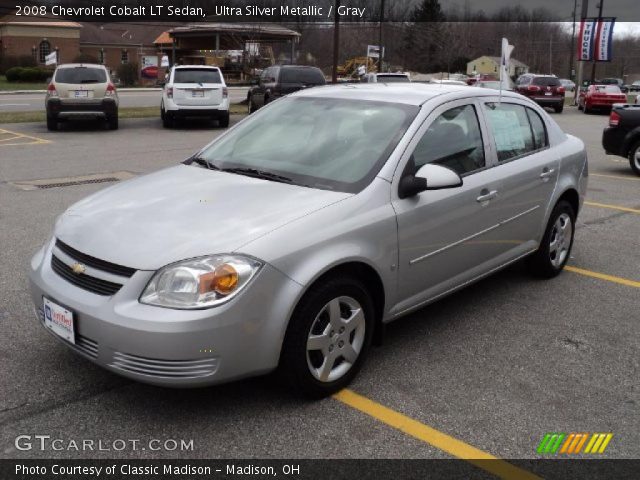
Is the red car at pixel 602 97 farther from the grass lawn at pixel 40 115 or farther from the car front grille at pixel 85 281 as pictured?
the car front grille at pixel 85 281

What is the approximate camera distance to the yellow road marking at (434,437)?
2921 mm

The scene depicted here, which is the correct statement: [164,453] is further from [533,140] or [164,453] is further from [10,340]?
[533,140]

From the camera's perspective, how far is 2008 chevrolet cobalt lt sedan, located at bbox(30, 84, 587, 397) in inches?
117

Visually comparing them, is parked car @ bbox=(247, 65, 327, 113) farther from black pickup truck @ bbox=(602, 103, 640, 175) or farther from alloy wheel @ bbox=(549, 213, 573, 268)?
alloy wheel @ bbox=(549, 213, 573, 268)

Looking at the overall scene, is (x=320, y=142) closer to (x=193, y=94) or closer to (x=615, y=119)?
(x=615, y=119)

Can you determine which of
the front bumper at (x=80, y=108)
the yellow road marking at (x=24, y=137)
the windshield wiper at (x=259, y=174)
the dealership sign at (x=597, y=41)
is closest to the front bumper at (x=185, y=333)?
the windshield wiper at (x=259, y=174)

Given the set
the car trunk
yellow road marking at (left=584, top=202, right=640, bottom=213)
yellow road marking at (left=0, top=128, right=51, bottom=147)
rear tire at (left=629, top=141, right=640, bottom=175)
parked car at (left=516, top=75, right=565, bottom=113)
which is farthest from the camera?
parked car at (left=516, top=75, right=565, bottom=113)

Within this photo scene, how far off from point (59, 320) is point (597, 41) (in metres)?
39.1

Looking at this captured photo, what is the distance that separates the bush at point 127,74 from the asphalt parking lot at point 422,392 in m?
52.1

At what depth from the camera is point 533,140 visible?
17.2ft

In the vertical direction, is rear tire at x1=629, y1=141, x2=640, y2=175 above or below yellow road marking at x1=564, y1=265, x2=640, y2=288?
above

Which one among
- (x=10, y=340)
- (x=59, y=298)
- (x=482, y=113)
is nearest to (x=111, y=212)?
(x=59, y=298)

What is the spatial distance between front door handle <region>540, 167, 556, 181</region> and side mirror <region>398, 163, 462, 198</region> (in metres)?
1.63

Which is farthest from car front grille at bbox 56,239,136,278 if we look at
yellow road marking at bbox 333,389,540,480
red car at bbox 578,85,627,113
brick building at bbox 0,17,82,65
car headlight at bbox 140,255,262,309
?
brick building at bbox 0,17,82,65
